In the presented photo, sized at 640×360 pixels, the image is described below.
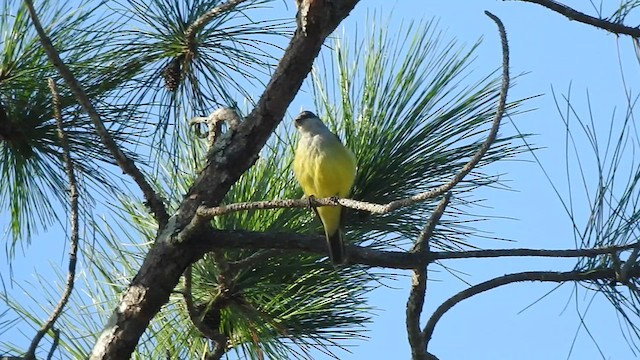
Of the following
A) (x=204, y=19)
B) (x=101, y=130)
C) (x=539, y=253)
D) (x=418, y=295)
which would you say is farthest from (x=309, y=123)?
(x=539, y=253)

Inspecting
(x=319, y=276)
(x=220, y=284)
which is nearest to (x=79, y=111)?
(x=220, y=284)

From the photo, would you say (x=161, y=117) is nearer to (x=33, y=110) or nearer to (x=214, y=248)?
(x=33, y=110)

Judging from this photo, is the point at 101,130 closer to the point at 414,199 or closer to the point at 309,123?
the point at 414,199

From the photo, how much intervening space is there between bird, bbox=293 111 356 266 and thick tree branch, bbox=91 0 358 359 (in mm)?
439

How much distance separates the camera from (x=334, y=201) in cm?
177

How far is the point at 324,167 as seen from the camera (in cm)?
261

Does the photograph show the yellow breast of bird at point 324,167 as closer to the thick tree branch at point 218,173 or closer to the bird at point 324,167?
the bird at point 324,167

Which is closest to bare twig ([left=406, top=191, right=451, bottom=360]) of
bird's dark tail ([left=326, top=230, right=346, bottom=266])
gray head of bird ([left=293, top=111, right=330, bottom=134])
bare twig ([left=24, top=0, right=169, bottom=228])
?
bird's dark tail ([left=326, top=230, right=346, bottom=266])

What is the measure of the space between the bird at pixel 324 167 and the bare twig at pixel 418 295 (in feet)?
1.87

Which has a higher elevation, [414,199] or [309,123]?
[309,123]

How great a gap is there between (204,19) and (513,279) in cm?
Answer: 112

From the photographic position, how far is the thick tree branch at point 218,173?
1999 millimetres

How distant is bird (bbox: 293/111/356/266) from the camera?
254 centimetres

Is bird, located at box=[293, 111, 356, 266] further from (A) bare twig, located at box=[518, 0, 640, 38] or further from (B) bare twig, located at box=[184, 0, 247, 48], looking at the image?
(A) bare twig, located at box=[518, 0, 640, 38]
